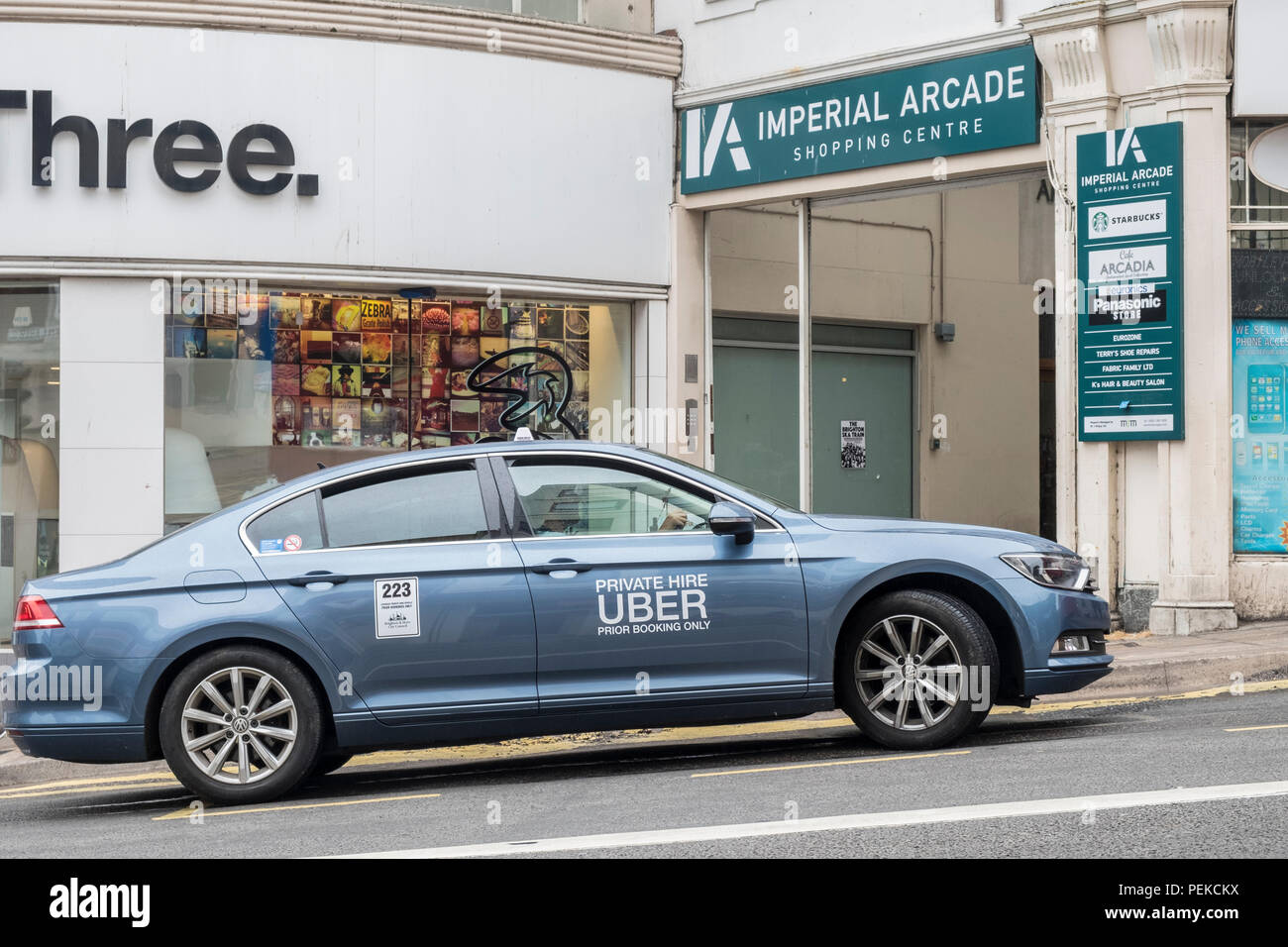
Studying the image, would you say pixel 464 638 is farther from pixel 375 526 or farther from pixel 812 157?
pixel 812 157

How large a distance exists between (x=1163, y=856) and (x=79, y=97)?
11170mm

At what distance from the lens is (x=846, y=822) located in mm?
5645

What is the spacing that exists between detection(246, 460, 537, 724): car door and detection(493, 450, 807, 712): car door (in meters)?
0.14

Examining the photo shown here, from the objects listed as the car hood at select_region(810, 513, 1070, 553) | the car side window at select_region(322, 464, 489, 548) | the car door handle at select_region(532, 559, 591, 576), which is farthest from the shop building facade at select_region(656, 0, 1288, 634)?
the car side window at select_region(322, 464, 489, 548)

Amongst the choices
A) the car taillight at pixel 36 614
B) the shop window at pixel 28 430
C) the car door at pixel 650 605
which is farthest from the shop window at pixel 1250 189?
the shop window at pixel 28 430

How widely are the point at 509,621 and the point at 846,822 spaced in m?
1.94

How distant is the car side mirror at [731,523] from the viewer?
7031 millimetres

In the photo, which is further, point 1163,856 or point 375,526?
point 375,526

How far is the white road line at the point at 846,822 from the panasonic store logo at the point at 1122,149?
22.6 feet

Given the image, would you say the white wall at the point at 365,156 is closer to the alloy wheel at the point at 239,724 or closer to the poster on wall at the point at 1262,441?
the poster on wall at the point at 1262,441

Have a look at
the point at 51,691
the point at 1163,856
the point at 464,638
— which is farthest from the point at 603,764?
the point at 1163,856

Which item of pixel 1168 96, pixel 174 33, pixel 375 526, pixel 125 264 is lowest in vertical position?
pixel 375 526

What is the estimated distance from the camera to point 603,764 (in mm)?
7762

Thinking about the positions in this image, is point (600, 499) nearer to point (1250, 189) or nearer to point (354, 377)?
point (1250, 189)
